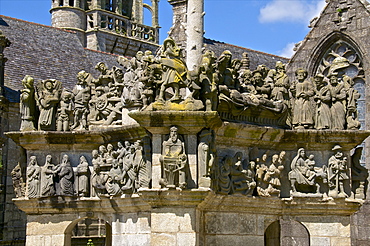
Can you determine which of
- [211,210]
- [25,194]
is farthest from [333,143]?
[25,194]

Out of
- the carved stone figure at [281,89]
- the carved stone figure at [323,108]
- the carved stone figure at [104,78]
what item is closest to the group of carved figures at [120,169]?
the carved stone figure at [104,78]

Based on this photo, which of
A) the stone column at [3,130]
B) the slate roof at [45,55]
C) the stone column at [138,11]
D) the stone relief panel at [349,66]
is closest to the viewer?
the stone relief panel at [349,66]

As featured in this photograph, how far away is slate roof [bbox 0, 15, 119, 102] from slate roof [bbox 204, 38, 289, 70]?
3.88 m

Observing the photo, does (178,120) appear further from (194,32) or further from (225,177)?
(194,32)

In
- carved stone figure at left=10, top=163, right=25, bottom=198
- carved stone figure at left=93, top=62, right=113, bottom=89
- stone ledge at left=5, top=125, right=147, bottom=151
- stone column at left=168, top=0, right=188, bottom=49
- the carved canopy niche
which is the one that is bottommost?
carved stone figure at left=10, top=163, right=25, bottom=198

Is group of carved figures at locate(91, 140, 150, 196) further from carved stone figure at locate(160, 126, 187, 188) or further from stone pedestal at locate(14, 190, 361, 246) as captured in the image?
carved stone figure at locate(160, 126, 187, 188)

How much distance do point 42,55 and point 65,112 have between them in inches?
643

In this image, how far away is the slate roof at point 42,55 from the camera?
29344 millimetres

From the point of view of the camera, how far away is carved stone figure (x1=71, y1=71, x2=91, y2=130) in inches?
589

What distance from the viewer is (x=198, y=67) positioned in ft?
45.0

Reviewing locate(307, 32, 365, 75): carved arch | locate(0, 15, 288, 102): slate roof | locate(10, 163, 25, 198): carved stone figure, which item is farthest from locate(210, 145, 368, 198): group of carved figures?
locate(0, 15, 288, 102): slate roof

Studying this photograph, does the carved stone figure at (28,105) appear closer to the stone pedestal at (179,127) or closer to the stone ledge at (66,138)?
the stone ledge at (66,138)

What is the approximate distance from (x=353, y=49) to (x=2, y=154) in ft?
36.4

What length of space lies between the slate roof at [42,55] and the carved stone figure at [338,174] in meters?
14.8
